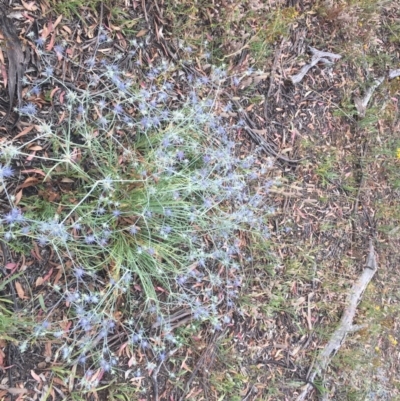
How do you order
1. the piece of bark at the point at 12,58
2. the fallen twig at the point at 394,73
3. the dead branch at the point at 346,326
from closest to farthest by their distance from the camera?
the piece of bark at the point at 12,58 → the dead branch at the point at 346,326 → the fallen twig at the point at 394,73

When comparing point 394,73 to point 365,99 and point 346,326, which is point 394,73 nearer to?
point 365,99

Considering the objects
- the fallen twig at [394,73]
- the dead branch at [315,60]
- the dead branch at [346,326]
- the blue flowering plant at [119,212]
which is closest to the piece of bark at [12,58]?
the blue flowering plant at [119,212]

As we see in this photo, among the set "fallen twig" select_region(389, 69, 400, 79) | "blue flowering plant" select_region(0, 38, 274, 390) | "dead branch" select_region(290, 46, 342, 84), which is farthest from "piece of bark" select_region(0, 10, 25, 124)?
"fallen twig" select_region(389, 69, 400, 79)

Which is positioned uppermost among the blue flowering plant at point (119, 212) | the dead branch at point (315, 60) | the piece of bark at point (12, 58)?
the piece of bark at point (12, 58)

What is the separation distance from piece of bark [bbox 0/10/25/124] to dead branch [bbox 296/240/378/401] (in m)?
2.85

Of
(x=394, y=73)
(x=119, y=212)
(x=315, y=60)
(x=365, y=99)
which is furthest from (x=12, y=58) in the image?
(x=394, y=73)

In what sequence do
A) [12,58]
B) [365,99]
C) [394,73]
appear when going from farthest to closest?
[394,73], [365,99], [12,58]

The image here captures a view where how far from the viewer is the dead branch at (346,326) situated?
354cm

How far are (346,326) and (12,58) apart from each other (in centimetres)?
314

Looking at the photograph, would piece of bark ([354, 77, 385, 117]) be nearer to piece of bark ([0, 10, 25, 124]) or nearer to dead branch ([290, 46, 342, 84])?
dead branch ([290, 46, 342, 84])

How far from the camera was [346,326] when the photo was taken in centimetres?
375

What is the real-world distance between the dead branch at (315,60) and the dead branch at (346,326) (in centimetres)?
163

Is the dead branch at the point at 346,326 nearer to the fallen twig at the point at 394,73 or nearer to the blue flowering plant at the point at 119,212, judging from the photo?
the blue flowering plant at the point at 119,212

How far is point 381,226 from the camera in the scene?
4.21 metres
